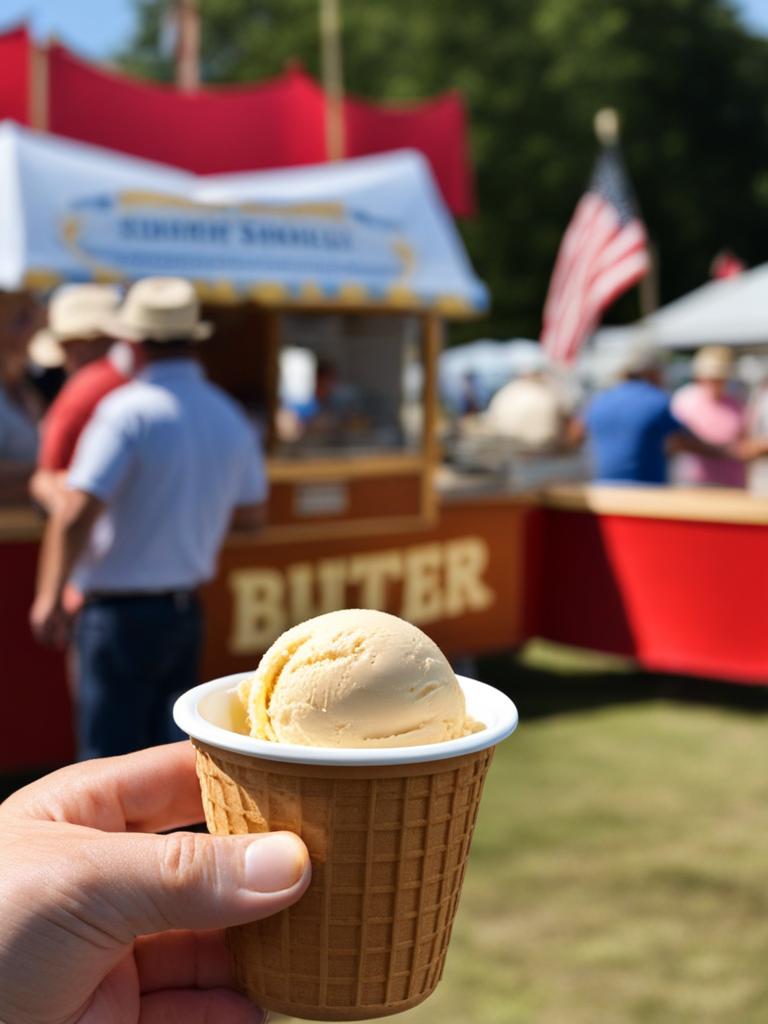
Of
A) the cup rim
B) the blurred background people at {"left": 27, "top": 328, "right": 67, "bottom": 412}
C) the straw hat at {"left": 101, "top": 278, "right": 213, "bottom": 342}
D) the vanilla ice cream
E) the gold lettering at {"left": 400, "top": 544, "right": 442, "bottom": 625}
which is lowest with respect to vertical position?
the gold lettering at {"left": 400, "top": 544, "right": 442, "bottom": 625}

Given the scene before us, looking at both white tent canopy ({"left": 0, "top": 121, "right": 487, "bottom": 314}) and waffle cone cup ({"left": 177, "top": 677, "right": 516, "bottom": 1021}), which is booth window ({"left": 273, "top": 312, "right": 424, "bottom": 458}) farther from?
waffle cone cup ({"left": 177, "top": 677, "right": 516, "bottom": 1021})

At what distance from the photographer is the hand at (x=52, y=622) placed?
4199 mm

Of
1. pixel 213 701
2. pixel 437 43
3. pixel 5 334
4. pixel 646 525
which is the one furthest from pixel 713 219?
pixel 213 701

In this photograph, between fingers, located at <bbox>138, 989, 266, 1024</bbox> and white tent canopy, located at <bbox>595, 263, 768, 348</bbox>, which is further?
white tent canopy, located at <bbox>595, 263, 768, 348</bbox>

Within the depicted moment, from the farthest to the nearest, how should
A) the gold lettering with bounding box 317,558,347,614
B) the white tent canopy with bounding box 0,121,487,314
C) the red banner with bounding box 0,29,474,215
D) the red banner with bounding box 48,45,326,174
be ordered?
1. the red banner with bounding box 48,45,326,174
2. the red banner with bounding box 0,29,474,215
3. the gold lettering with bounding box 317,558,347,614
4. the white tent canopy with bounding box 0,121,487,314

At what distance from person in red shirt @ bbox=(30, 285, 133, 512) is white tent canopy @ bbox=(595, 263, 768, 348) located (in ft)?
36.1

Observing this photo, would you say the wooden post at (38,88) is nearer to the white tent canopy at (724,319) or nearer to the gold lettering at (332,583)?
the gold lettering at (332,583)

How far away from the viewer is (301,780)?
1.37 m

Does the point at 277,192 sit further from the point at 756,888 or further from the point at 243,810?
the point at 243,810

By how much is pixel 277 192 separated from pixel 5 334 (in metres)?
2.24

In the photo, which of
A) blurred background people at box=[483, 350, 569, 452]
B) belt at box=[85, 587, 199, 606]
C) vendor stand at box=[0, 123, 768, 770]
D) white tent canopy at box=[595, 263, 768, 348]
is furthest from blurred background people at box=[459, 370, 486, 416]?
belt at box=[85, 587, 199, 606]

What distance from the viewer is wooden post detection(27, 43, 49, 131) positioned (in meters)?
7.91

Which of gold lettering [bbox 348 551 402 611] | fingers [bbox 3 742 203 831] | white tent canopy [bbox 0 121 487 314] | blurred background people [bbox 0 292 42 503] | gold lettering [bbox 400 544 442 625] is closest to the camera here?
fingers [bbox 3 742 203 831]

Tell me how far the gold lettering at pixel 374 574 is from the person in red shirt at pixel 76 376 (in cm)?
256
